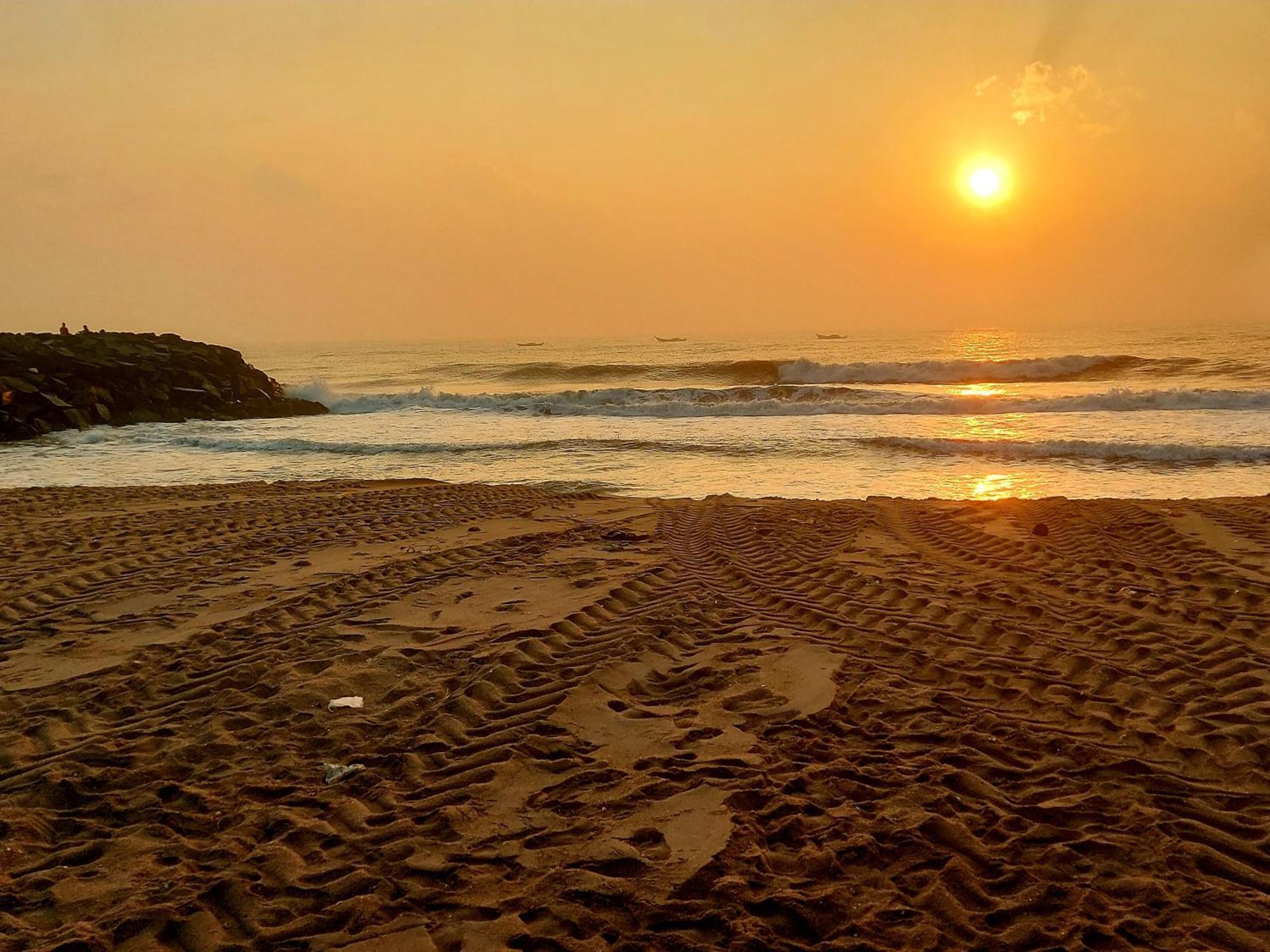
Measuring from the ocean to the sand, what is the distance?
21.1 ft

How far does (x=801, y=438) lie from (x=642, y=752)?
54.3 feet

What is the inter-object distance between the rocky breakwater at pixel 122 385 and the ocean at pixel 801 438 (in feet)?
3.26

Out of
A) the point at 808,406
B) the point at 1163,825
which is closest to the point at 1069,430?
the point at 808,406

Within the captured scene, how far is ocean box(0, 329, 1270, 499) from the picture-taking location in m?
14.6

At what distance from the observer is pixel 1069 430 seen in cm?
1981

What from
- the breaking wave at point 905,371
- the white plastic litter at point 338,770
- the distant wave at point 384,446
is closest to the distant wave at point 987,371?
the breaking wave at point 905,371

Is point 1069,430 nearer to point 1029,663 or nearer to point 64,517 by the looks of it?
point 1029,663

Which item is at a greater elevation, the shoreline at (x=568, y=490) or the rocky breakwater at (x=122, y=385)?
the rocky breakwater at (x=122, y=385)

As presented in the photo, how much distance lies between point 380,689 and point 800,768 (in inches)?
103

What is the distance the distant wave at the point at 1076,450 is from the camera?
15492 millimetres

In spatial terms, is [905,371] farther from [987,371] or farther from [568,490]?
[568,490]

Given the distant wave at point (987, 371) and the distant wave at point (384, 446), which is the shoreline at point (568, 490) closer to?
the distant wave at point (384, 446)

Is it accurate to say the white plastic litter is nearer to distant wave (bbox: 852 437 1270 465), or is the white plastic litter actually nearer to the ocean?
the ocean

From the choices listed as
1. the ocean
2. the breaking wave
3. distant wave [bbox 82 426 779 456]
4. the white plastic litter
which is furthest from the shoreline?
the breaking wave
